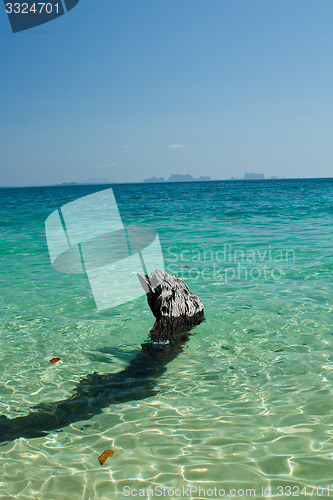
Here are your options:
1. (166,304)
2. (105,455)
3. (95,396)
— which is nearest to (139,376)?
(95,396)

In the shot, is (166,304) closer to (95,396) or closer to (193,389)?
(193,389)

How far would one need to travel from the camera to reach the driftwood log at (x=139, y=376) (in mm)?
3486

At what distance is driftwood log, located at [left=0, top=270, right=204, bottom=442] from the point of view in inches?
137

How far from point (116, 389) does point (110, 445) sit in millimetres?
837

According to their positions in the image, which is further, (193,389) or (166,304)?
(166,304)

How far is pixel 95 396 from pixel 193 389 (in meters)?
1.00

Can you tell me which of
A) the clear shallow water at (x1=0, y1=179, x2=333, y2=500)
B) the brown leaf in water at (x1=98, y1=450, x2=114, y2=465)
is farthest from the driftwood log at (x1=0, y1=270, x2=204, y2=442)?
the brown leaf in water at (x1=98, y1=450, x2=114, y2=465)

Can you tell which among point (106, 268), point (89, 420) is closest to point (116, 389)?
point (89, 420)

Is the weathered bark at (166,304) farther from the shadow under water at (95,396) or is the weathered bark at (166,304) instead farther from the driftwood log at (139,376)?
the shadow under water at (95,396)

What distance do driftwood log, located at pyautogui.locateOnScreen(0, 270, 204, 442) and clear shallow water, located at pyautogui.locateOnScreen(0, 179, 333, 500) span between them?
121mm

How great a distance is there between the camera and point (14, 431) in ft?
11.0

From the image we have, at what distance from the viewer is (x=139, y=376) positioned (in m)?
4.24

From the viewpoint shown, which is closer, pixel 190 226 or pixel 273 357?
pixel 273 357

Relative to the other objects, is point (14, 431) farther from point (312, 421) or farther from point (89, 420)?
point (312, 421)
